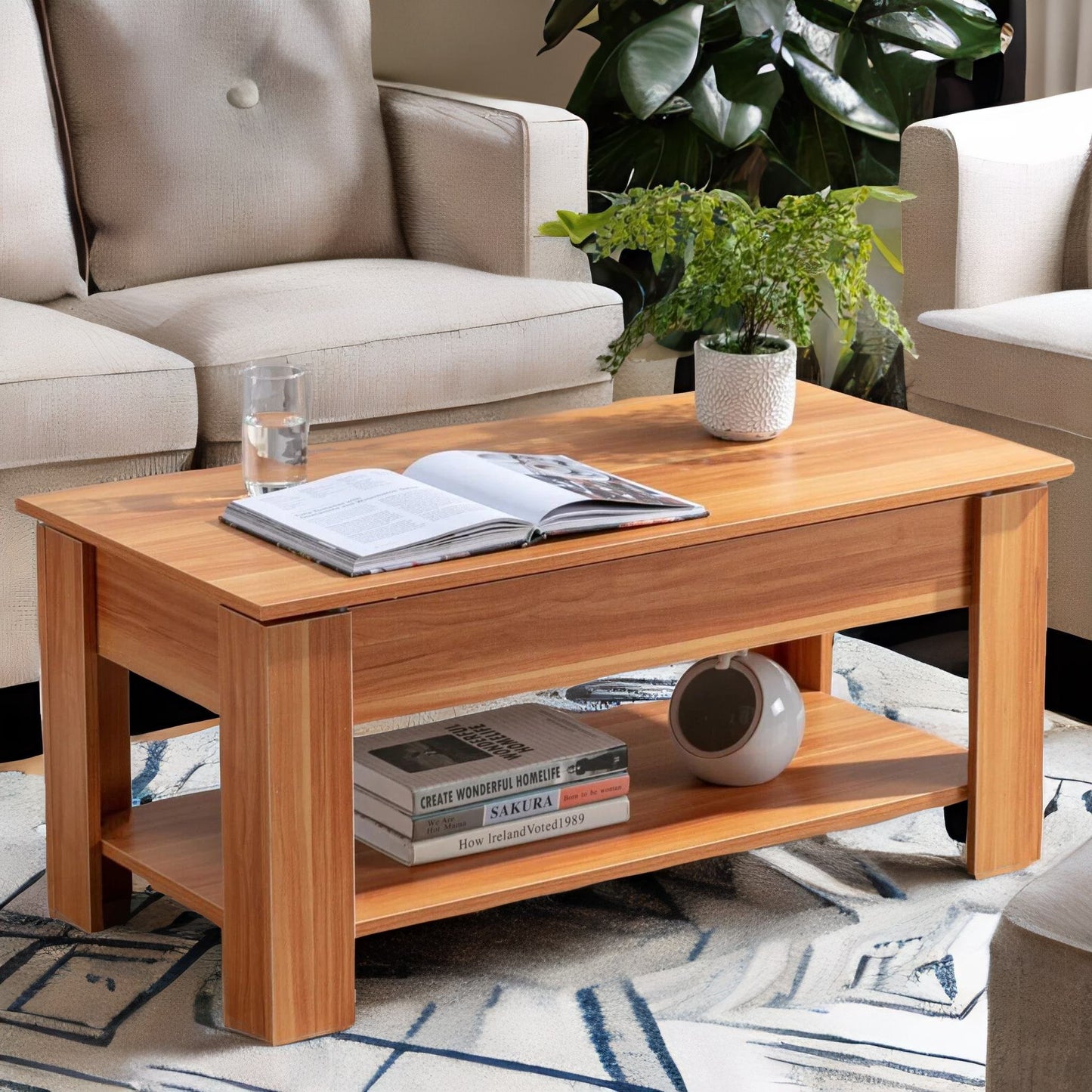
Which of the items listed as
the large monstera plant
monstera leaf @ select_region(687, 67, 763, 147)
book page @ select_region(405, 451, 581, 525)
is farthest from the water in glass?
monstera leaf @ select_region(687, 67, 763, 147)

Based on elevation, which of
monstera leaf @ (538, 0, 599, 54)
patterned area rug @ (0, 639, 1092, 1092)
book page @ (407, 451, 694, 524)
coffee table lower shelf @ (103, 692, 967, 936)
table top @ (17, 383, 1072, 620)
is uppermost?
monstera leaf @ (538, 0, 599, 54)

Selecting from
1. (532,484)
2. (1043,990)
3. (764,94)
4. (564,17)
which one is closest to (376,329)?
(532,484)

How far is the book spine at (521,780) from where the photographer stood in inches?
65.2

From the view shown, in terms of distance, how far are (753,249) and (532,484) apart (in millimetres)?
364

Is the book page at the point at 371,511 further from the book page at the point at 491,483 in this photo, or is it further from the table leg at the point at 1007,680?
the table leg at the point at 1007,680

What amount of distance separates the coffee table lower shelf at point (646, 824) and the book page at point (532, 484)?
332 millimetres

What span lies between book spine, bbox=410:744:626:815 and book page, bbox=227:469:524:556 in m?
0.26

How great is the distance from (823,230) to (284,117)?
1.33m

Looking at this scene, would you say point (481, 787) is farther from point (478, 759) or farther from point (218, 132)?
point (218, 132)

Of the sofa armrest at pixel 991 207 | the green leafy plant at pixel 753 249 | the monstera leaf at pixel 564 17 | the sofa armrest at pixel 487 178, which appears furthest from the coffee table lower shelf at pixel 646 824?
the monstera leaf at pixel 564 17

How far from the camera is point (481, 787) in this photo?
1681 millimetres

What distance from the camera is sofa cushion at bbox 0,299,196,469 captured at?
218cm

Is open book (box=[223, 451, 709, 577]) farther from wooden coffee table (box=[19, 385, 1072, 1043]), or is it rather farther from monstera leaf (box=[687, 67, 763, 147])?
monstera leaf (box=[687, 67, 763, 147])

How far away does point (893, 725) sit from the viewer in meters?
2.04
